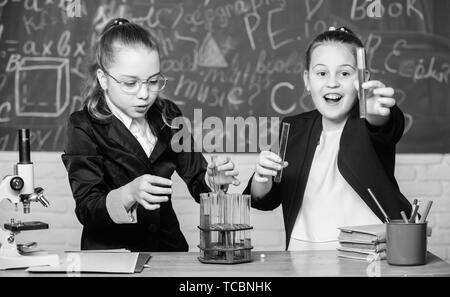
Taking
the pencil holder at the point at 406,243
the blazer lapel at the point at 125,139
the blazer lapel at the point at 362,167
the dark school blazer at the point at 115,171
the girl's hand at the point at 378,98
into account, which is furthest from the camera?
the blazer lapel at the point at 125,139

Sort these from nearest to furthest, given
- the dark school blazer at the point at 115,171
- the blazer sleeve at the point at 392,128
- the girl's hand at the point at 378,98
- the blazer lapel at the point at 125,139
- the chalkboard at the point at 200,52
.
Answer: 1. the girl's hand at the point at 378,98
2. the blazer sleeve at the point at 392,128
3. the dark school blazer at the point at 115,171
4. the blazer lapel at the point at 125,139
5. the chalkboard at the point at 200,52

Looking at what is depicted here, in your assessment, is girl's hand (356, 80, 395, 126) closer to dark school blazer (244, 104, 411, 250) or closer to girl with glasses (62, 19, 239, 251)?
dark school blazer (244, 104, 411, 250)

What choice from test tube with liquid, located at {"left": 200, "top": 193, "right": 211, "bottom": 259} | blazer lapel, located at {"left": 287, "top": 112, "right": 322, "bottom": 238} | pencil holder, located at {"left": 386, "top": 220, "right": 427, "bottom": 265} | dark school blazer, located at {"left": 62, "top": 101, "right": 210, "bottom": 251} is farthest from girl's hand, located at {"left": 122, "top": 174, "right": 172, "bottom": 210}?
pencil holder, located at {"left": 386, "top": 220, "right": 427, "bottom": 265}

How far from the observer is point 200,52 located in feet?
10.4

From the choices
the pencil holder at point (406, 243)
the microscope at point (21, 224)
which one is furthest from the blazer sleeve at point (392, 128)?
the microscope at point (21, 224)

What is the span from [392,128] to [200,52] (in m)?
1.17

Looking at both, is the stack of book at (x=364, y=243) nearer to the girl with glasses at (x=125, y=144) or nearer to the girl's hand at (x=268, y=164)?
the girl's hand at (x=268, y=164)

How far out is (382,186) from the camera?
241cm

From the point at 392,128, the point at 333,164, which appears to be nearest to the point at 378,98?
the point at 392,128

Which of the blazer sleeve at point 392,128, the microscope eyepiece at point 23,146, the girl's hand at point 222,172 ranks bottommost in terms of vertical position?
the girl's hand at point 222,172

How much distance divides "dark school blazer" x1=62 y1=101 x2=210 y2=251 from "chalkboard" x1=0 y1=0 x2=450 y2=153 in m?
0.55

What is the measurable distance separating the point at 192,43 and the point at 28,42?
732 mm

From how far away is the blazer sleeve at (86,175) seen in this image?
2.38m

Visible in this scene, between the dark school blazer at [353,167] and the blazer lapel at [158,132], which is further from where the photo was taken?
the blazer lapel at [158,132]
